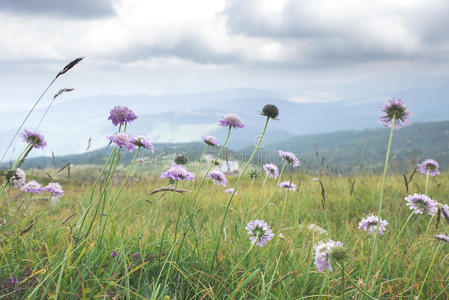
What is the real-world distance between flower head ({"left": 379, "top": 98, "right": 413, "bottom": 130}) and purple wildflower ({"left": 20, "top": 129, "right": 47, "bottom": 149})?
8.46 ft

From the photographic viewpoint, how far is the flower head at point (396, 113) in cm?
207

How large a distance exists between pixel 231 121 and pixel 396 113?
1.21m

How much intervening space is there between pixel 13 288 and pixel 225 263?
1.45 meters

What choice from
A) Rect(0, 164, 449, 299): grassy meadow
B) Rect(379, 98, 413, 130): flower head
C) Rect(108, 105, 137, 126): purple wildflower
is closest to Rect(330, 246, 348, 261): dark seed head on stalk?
Rect(0, 164, 449, 299): grassy meadow

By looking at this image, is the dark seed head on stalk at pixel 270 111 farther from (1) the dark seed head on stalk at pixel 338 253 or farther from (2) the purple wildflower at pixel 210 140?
(1) the dark seed head on stalk at pixel 338 253

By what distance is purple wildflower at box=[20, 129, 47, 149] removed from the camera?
2.71 metres

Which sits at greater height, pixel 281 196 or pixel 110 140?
pixel 110 140

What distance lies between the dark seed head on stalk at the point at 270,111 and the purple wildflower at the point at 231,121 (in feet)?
1.03

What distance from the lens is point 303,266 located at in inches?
107

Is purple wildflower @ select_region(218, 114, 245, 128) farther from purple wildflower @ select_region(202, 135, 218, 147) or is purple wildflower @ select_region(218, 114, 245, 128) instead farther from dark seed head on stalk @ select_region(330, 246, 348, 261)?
dark seed head on stalk @ select_region(330, 246, 348, 261)

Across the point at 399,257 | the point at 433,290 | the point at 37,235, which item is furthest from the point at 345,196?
the point at 37,235

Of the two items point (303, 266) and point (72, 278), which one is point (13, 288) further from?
point (303, 266)

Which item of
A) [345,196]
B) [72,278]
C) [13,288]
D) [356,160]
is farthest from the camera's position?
[356,160]

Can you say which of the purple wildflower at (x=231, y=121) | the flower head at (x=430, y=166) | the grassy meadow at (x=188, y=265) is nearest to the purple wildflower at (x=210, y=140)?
the purple wildflower at (x=231, y=121)
